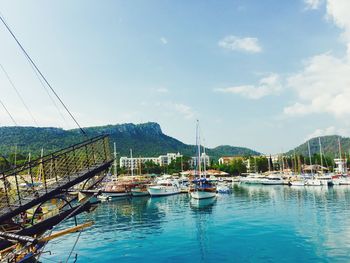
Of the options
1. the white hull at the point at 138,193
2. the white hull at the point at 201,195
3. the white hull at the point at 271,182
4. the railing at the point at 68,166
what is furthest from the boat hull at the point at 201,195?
the railing at the point at 68,166

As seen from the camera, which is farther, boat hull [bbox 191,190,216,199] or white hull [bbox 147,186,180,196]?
white hull [bbox 147,186,180,196]

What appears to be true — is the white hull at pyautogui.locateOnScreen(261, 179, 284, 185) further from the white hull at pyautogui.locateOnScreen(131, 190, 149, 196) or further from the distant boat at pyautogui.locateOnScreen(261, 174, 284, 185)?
the white hull at pyautogui.locateOnScreen(131, 190, 149, 196)

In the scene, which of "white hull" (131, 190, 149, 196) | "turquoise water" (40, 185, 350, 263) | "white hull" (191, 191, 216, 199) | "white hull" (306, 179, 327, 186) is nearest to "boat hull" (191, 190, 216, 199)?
"white hull" (191, 191, 216, 199)

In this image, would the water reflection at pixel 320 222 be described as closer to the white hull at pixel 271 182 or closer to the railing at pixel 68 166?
the railing at pixel 68 166

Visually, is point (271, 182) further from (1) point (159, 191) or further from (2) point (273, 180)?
(1) point (159, 191)

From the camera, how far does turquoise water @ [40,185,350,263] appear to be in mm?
20984

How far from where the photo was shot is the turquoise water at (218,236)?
21.0 meters

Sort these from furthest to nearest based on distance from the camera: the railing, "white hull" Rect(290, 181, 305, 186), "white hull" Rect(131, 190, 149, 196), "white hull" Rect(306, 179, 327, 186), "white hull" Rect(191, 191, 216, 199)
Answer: "white hull" Rect(290, 181, 305, 186), "white hull" Rect(306, 179, 327, 186), "white hull" Rect(131, 190, 149, 196), "white hull" Rect(191, 191, 216, 199), the railing

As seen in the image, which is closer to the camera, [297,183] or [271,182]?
[297,183]

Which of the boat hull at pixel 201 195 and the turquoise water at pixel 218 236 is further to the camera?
→ the boat hull at pixel 201 195

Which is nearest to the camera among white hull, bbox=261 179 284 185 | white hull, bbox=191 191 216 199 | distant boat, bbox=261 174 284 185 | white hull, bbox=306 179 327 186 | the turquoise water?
the turquoise water

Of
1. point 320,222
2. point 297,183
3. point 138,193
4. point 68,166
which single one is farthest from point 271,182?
point 68,166

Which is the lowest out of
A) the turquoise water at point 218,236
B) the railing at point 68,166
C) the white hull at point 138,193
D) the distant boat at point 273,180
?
the turquoise water at point 218,236

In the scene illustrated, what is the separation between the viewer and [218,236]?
2697 centimetres
